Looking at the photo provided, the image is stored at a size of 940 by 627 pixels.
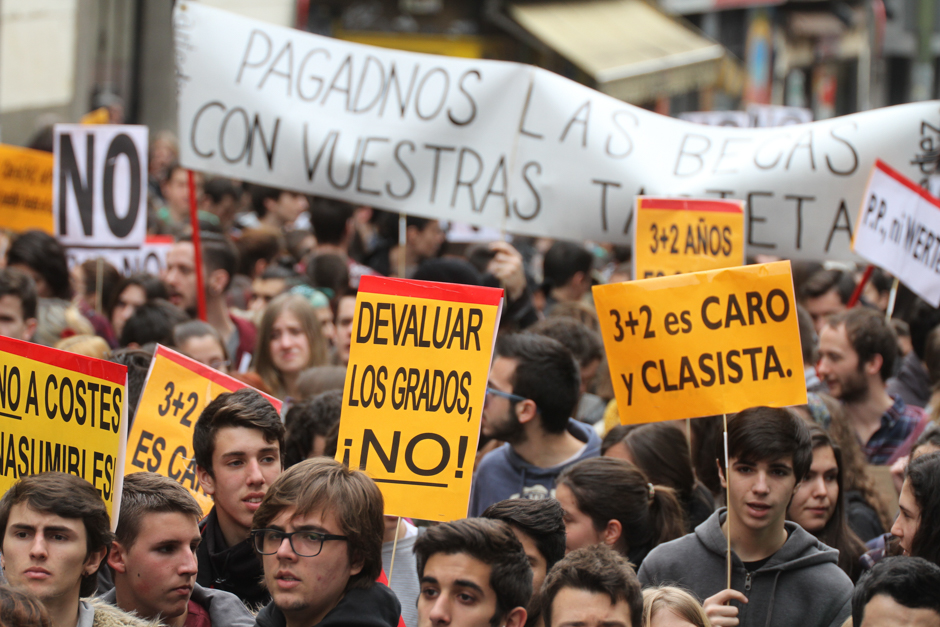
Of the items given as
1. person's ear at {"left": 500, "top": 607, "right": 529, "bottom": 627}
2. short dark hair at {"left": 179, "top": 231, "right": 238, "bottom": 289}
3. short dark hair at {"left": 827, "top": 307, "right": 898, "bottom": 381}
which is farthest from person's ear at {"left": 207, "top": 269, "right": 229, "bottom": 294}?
person's ear at {"left": 500, "top": 607, "right": 529, "bottom": 627}

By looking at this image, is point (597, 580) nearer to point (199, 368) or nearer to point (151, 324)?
point (199, 368)

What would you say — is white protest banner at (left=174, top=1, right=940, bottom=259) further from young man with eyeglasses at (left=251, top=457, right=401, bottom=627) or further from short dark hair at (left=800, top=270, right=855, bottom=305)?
young man with eyeglasses at (left=251, top=457, right=401, bottom=627)

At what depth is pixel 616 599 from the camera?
130 inches

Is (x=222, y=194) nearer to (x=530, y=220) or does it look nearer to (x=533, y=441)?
(x=530, y=220)

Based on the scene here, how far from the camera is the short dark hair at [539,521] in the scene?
381 centimetres

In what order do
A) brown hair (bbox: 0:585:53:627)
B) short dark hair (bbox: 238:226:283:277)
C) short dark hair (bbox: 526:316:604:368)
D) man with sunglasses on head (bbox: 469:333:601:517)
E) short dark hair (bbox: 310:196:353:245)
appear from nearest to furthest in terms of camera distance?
brown hair (bbox: 0:585:53:627), man with sunglasses on head (bbox: 469:333:601:517), short dark hair (bbox: 526:316:604:368), short dark hair (bbox: 310:196:353:245), short dark hair (bbox: 238:226:283:277)

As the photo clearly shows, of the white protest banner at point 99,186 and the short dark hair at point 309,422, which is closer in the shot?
the short dark hair at point 309,422

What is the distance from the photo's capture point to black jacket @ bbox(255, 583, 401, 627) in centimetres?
325

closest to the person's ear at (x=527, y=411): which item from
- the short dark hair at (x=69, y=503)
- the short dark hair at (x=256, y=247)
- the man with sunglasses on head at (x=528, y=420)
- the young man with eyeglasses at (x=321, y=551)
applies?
the man with sunglasses on head at (x=528, y=420)

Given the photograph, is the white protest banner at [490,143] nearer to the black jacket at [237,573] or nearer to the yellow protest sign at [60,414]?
the black jacket at [237,573]

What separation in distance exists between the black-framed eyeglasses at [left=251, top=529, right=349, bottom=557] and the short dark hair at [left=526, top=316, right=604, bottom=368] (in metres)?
2.91

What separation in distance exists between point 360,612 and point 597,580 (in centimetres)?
68

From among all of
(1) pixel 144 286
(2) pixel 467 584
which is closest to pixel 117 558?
(2) pixel 467 584

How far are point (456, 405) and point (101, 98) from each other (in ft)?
44.8
